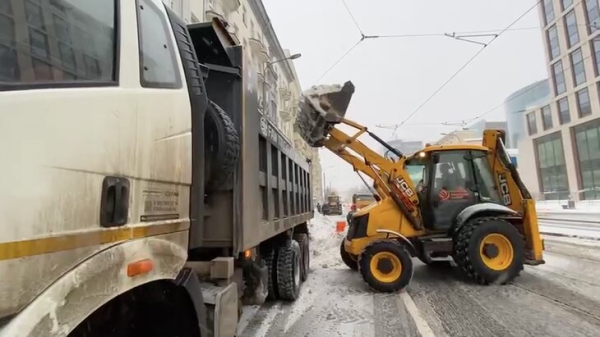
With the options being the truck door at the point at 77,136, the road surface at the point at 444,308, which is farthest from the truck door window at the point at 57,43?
the road surface at the point at 444,308

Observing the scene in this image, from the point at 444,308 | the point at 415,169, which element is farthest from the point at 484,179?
the point at 444,308

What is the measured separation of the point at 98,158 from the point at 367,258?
223 inches

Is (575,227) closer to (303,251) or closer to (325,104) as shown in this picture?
→ (303,251)

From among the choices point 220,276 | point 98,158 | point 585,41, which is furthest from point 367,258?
point 585,41

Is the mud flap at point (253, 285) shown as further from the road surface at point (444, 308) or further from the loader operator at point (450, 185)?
the loader operator at point (450, 185)

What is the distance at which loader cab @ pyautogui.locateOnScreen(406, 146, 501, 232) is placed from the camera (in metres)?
7.72

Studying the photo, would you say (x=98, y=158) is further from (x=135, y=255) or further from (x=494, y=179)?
(x=494, y=179)

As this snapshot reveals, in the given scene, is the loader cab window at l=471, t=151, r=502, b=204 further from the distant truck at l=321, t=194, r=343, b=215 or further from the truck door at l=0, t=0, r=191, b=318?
the distant truck at l=321, t=194, r=343, b=215

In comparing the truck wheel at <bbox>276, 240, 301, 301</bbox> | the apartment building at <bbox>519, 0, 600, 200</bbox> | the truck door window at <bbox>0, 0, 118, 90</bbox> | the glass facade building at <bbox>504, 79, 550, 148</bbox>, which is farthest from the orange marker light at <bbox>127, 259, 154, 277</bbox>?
the glass facade building at <bbox>504, 79, 550, 148</bbox>

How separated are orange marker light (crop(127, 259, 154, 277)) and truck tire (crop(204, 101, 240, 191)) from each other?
1071 mm

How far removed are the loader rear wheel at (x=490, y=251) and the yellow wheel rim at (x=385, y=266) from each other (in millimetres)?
1087

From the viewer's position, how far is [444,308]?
5.52 metres

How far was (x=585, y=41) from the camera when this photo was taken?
1506 inches

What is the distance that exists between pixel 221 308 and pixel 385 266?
15.5 feet
